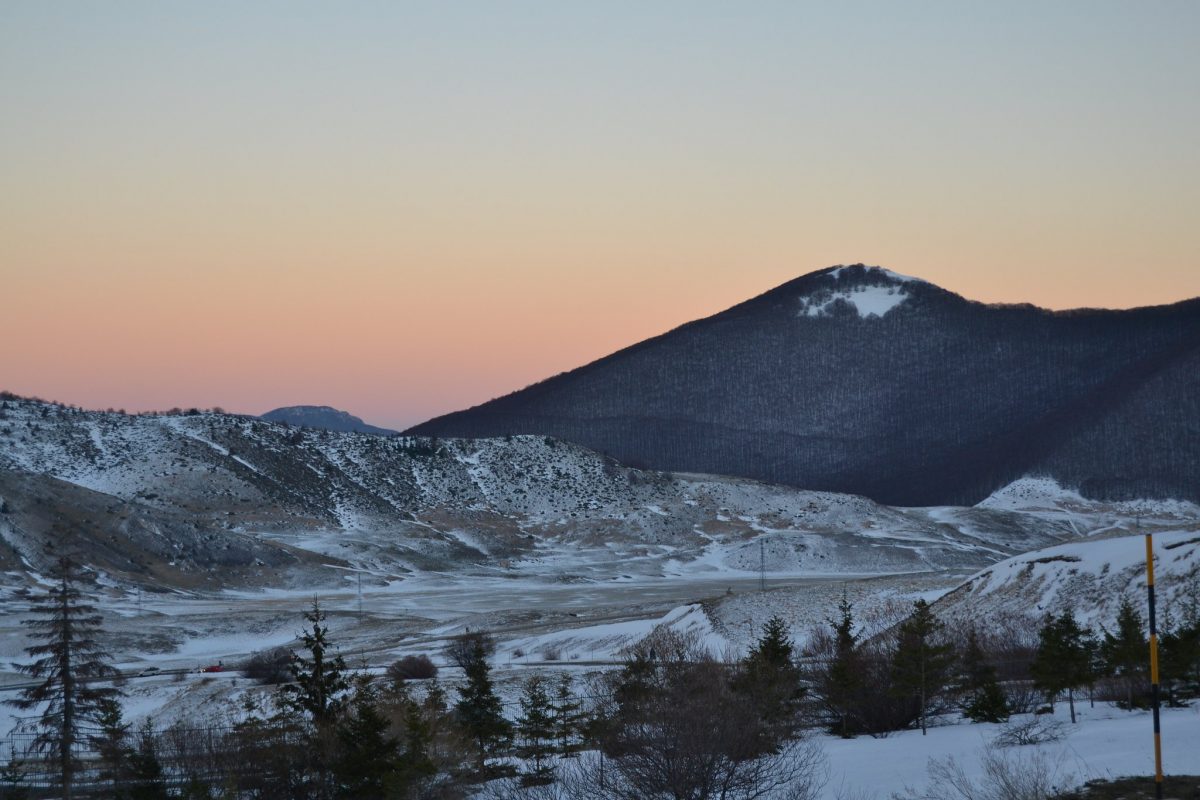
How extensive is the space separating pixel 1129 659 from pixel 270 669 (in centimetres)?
3417

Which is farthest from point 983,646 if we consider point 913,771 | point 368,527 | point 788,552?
point 368,527

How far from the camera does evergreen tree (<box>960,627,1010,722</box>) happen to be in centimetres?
3089

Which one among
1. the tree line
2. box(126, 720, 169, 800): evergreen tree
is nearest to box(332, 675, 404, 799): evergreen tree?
the tree line

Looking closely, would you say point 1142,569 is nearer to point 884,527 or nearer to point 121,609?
point 121,609

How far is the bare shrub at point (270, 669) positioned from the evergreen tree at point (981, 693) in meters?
24.7

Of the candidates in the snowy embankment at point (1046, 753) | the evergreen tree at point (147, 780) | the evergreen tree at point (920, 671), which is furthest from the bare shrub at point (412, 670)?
the snowy embankment at point (1046, 753)

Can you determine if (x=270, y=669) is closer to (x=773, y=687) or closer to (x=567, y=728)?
(x=567, y=728)

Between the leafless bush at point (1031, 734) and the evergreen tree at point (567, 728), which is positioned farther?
the evergreen tree at point (567, 728)

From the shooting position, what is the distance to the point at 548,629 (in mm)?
66375

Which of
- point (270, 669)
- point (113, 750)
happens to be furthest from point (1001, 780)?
point (270, 669)

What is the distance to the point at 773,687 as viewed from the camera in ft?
102

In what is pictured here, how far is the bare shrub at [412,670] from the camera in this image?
49.4m

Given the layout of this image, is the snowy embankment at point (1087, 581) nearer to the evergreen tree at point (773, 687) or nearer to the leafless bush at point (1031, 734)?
the evergreen tree at point (773, 687)

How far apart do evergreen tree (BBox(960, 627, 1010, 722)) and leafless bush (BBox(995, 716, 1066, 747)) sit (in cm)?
291
